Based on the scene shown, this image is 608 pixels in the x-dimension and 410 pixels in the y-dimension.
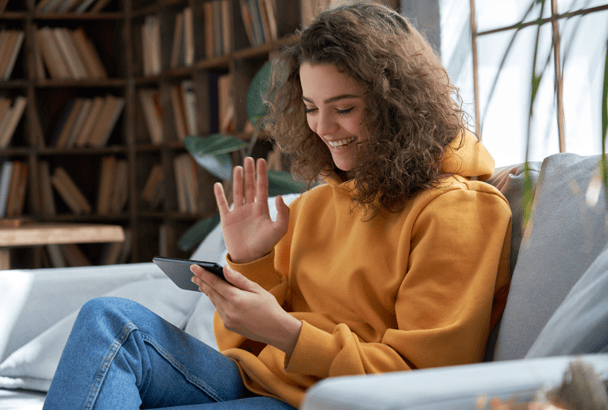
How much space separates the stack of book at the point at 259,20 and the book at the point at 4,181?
5.19 ft

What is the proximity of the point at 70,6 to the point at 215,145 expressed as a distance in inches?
65.2

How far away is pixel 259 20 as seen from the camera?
2.46 m

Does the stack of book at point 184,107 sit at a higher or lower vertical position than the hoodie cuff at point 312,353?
higher

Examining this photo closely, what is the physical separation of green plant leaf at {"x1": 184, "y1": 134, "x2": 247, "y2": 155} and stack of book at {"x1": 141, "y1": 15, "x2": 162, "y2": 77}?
1.05 metres

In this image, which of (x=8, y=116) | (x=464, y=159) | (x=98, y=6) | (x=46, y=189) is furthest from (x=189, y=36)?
(x=464, y=159)

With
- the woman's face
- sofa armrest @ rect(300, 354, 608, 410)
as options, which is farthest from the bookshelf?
sofa armrest @ rect(300, 354, 608, 410)

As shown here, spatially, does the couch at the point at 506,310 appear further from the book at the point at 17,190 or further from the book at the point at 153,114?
the book at the point at 17,190

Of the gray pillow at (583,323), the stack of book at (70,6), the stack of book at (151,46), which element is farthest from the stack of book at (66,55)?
the gray pillow at (583,323)

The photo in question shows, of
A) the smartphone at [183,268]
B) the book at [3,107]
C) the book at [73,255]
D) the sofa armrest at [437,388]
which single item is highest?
the sofa armrest at [437,388]

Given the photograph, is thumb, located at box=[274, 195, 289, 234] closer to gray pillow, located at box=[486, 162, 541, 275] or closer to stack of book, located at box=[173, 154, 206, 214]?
gray pillow, located at box=[486, 162, 541, 275]

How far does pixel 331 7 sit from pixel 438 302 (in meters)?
0.60

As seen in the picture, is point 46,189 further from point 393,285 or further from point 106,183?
point 393,285

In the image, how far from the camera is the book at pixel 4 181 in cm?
313

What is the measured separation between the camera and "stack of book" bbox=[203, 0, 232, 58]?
2.62 meters
